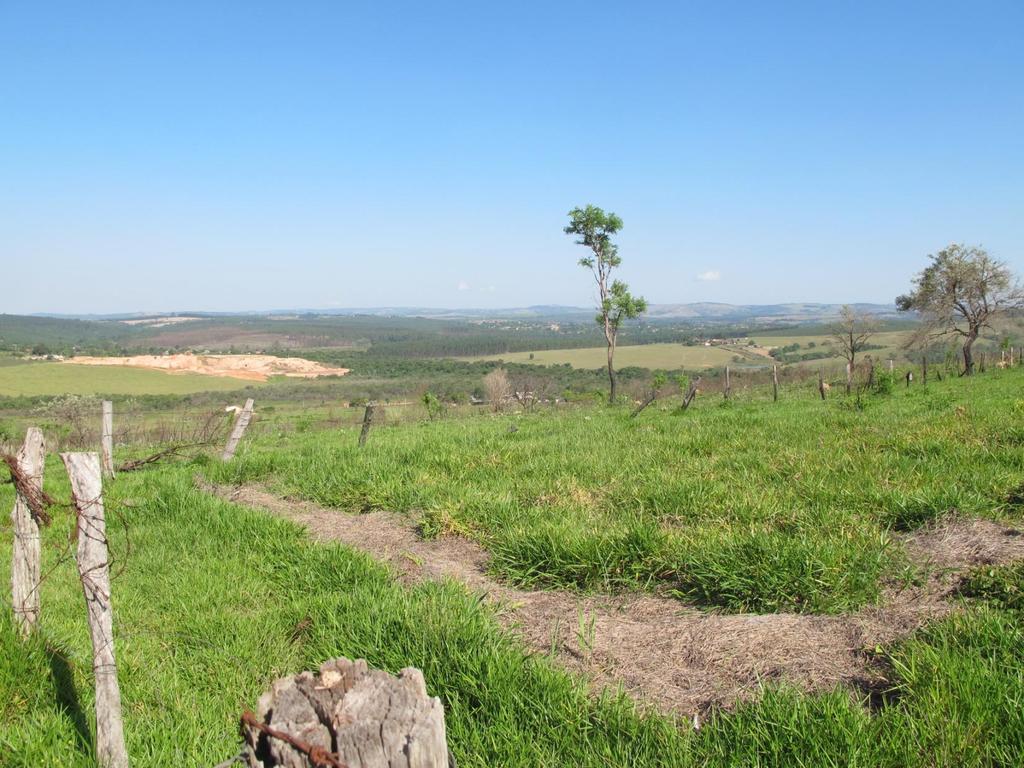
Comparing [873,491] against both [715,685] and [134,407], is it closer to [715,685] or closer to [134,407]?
[715,685]

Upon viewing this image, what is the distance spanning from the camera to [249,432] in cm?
2244

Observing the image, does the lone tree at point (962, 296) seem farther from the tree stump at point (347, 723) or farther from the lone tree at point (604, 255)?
the tree stump at point (347, 723)

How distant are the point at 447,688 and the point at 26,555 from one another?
2951 mm

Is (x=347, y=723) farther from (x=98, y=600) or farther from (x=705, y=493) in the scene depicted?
(x=705, y=493)

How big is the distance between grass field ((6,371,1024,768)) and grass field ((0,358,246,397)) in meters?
49.4

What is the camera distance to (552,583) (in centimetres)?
565

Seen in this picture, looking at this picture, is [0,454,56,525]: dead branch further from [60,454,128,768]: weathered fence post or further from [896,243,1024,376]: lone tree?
[896,243,1024,376]: lone tree

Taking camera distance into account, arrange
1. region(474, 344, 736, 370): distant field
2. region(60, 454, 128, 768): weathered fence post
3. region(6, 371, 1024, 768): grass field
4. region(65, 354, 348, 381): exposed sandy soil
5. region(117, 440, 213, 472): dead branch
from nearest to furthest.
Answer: region(60, 454, 128, 768): weathered fence post → region(6, 371, 1024, 768): grass field → region(117, 440, 213, 472): dead branch → region(65, 354, 348, 381): exposed sandy soil → region(474, 344, 736, 370): distant field

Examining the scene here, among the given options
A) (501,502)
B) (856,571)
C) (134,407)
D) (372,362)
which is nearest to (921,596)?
(856,571)

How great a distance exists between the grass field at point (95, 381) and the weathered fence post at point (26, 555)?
5165 centimetres

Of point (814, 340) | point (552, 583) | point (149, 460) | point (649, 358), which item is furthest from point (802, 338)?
point (552, 583)

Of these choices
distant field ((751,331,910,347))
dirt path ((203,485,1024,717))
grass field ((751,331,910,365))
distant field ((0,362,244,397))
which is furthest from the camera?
distant field ((751,331,910,347))

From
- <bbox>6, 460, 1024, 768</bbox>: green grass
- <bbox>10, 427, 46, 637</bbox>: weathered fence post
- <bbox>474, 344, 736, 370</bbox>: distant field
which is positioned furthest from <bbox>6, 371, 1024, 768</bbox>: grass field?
<bbox>474, 344, 736, 370</bbox>: distant field

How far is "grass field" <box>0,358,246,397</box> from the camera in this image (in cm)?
5116
